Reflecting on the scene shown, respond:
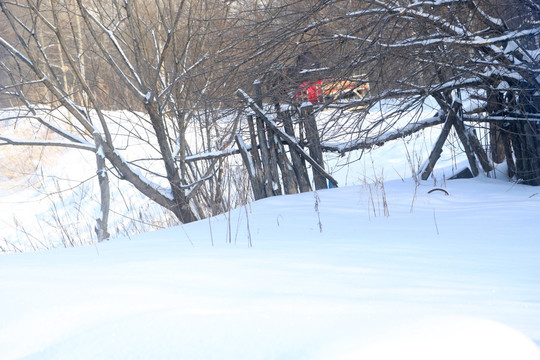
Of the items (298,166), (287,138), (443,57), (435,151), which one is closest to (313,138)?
(287,138)

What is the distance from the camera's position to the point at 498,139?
5.96 metres

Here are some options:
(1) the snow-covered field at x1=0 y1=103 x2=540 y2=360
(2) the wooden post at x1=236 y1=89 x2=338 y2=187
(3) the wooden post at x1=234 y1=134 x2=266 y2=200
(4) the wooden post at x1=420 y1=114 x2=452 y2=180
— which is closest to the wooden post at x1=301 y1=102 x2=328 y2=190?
(2) the wooden post at x1=236 y1=89 x2=338 y2=187

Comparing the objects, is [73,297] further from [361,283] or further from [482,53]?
[482,53]

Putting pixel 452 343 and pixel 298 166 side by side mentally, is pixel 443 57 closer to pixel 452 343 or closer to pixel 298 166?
pixel 298 166

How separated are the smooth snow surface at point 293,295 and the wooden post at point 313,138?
8.03ft

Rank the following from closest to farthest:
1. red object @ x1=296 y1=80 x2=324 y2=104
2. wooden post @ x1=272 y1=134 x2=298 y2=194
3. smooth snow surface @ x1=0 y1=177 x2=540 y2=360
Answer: smooth snow surface @ x1=0 y1=177 x2=540 y2=360 → red object @ x1=296 y1=80 x2=324 y2=104 → wooden post @ x1=272 y1=134 x2=298 y2=194

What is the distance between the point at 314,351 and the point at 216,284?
2.83ft

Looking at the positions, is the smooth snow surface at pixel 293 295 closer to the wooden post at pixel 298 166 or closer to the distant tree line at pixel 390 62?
the distant tree line at pixel 390 62

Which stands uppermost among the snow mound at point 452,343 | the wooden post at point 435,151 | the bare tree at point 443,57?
the bare tree at point 443,57

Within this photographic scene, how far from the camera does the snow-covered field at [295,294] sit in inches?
52.9

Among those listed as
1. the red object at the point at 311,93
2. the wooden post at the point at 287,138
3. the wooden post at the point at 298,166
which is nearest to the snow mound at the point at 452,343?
the red object at the point at 311,93

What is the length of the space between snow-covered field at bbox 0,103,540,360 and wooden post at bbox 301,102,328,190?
2355 mm

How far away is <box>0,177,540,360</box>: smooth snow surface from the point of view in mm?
1343

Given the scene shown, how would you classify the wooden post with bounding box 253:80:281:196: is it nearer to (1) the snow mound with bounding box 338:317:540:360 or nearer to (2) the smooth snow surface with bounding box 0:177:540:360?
(2) the smooth snow surface with bounding box 0:177:540:360
